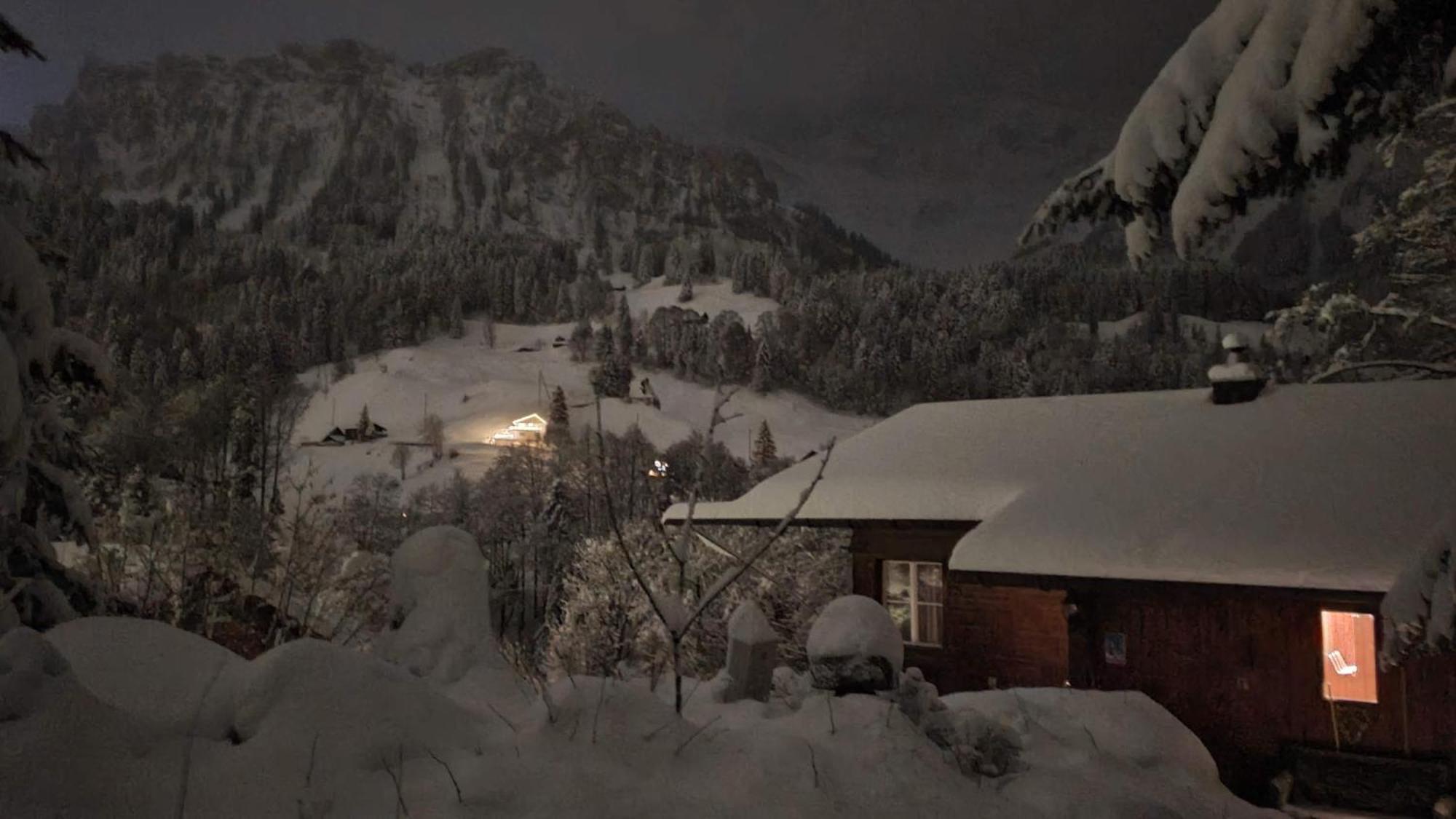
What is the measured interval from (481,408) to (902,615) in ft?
295

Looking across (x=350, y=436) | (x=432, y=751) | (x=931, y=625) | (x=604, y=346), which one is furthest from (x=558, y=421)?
(x=432, y=751)

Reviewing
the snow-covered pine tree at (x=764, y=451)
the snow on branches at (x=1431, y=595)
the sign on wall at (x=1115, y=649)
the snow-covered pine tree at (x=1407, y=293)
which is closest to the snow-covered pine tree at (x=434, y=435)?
the snow-covered pine tree at (x=764, y=451)

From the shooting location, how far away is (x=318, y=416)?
314 feet

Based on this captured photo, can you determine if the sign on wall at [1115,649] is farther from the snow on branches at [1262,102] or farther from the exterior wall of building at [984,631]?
the snow on branches at [1262,102]

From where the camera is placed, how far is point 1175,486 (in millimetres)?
10469

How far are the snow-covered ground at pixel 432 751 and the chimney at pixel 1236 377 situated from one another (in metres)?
8.24

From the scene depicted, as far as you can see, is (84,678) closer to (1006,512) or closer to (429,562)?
(429,562)

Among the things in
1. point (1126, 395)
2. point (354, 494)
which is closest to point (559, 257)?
point (354, 494)

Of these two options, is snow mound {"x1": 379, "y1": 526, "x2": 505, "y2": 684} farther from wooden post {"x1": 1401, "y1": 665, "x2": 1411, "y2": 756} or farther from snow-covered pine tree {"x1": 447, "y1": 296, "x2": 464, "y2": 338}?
snow-covered pine tree {"x1": 447, "y1": 296, "x2": 464, "y2": 338}

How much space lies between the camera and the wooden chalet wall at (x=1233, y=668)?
8.72m

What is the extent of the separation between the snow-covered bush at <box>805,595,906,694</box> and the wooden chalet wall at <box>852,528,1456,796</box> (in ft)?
12.5

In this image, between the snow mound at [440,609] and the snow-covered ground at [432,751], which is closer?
the snow-covered ground at [432,751]

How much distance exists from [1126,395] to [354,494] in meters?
52.6

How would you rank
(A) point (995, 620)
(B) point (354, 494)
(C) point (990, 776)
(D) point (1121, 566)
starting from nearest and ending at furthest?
(C) point (990, 776)
(D) point (1121, 566)
(A) point (995, 620)
(B) point (354, 494)
